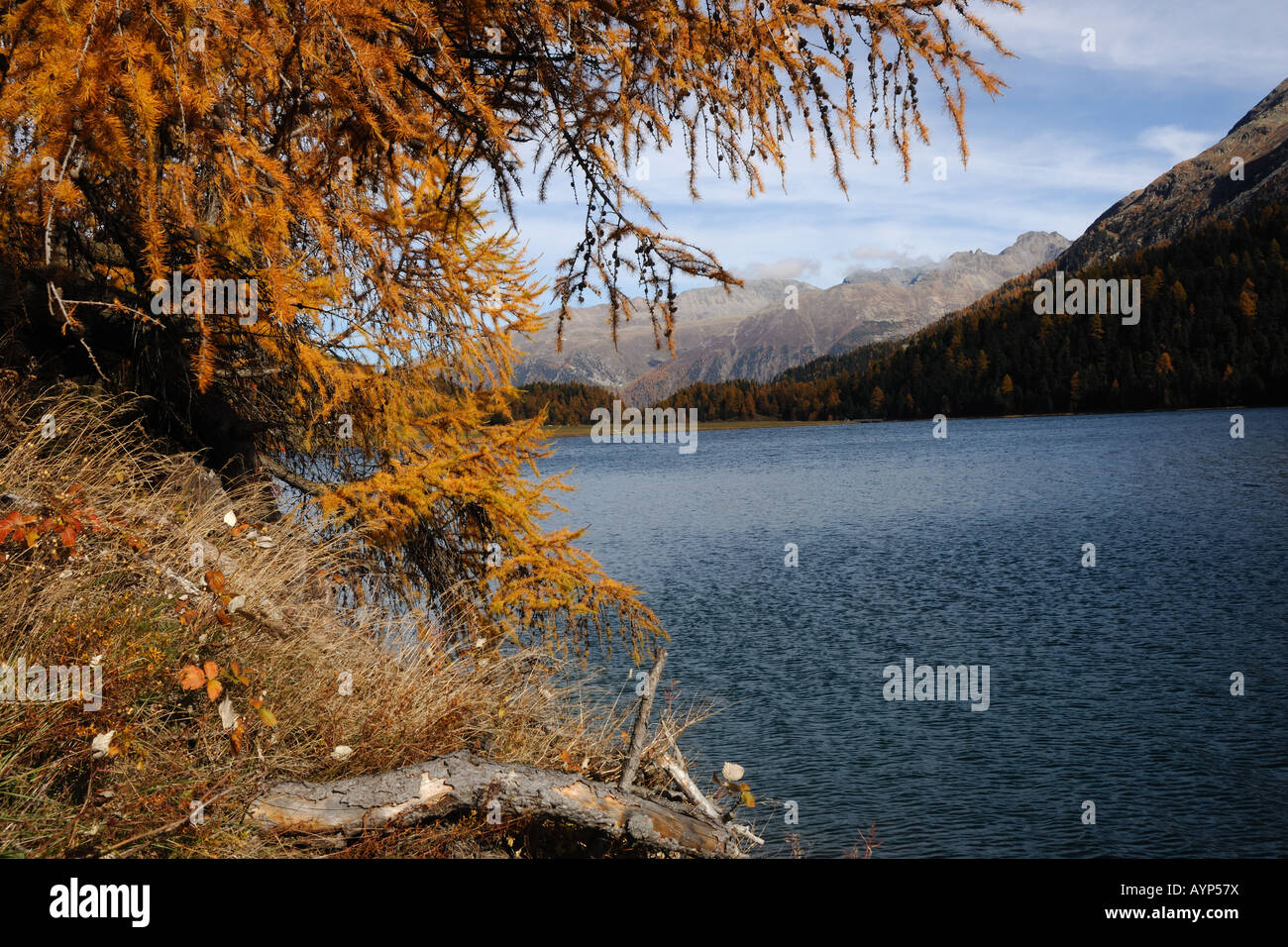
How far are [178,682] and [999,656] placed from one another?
51.8ft

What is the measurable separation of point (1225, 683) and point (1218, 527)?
16246 millimetres

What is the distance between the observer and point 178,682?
4117 millimetres

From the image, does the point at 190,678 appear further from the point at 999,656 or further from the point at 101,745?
the point at 999,656

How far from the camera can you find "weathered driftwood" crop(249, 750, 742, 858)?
3.96m

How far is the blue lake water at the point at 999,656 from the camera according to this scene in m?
10.9

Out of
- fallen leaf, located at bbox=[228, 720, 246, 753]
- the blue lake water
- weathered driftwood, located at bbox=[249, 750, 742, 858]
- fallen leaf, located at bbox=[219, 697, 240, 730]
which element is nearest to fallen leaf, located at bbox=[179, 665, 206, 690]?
fallen leaf, located at bbox=[219, 697, 240, 730]

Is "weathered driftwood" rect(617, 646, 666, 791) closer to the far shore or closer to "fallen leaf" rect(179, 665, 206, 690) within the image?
"fallen leaf" rect(179, 665, 206, 690)

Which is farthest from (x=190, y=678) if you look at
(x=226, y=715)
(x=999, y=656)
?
(x=999, y=656)

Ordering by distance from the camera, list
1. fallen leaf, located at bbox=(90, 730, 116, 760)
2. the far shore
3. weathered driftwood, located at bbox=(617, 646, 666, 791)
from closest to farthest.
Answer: fallen leaf, located at bbox=(90, 730, 116, 760)
weathered driftwood, located at bbox=(617, 646, 666, 791)
the far shore

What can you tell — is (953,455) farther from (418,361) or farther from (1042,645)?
(418,361)

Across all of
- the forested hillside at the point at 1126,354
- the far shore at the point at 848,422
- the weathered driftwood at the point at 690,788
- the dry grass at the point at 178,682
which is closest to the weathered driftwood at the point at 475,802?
the dry grass at the point at 178,682

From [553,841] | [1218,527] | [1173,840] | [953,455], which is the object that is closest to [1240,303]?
[953,455]

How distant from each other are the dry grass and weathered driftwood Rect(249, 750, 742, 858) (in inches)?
5.0

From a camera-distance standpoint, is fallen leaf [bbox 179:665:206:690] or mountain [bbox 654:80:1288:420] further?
mountain [bbox 654:80:1288:420]
